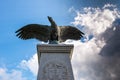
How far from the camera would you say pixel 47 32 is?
49.3 ft

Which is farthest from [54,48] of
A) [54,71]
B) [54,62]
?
[54,71]

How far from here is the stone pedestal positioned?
43.5 feet

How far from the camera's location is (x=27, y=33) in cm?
1523

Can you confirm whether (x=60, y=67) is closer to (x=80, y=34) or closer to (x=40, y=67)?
(x=40, y=67)

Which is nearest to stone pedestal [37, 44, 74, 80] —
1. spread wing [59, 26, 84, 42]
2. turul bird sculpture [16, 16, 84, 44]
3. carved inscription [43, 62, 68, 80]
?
carved inscription [43, 62, 68, 80]

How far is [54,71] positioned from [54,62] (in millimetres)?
547

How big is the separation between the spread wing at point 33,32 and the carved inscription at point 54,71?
1.91 metres

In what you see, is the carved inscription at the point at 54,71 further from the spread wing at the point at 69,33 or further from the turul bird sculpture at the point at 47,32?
the spread wing at the point at 69,33

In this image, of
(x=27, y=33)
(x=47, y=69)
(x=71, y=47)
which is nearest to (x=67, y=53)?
(x=71, y=47)

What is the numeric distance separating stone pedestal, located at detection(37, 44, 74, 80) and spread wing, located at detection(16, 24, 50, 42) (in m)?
1.16

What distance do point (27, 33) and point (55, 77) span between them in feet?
10.5

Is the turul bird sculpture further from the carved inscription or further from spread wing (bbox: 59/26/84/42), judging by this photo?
the carved inscription

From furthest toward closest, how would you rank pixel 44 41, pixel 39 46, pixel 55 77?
pixel 44 41
pixel 39 46
pixel 55 77

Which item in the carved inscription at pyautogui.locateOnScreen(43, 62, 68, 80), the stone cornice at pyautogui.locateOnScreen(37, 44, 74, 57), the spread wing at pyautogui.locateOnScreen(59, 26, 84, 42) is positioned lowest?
the carved inscription at pyautogui.locateOnScreen(43, 62, 68, 80)
